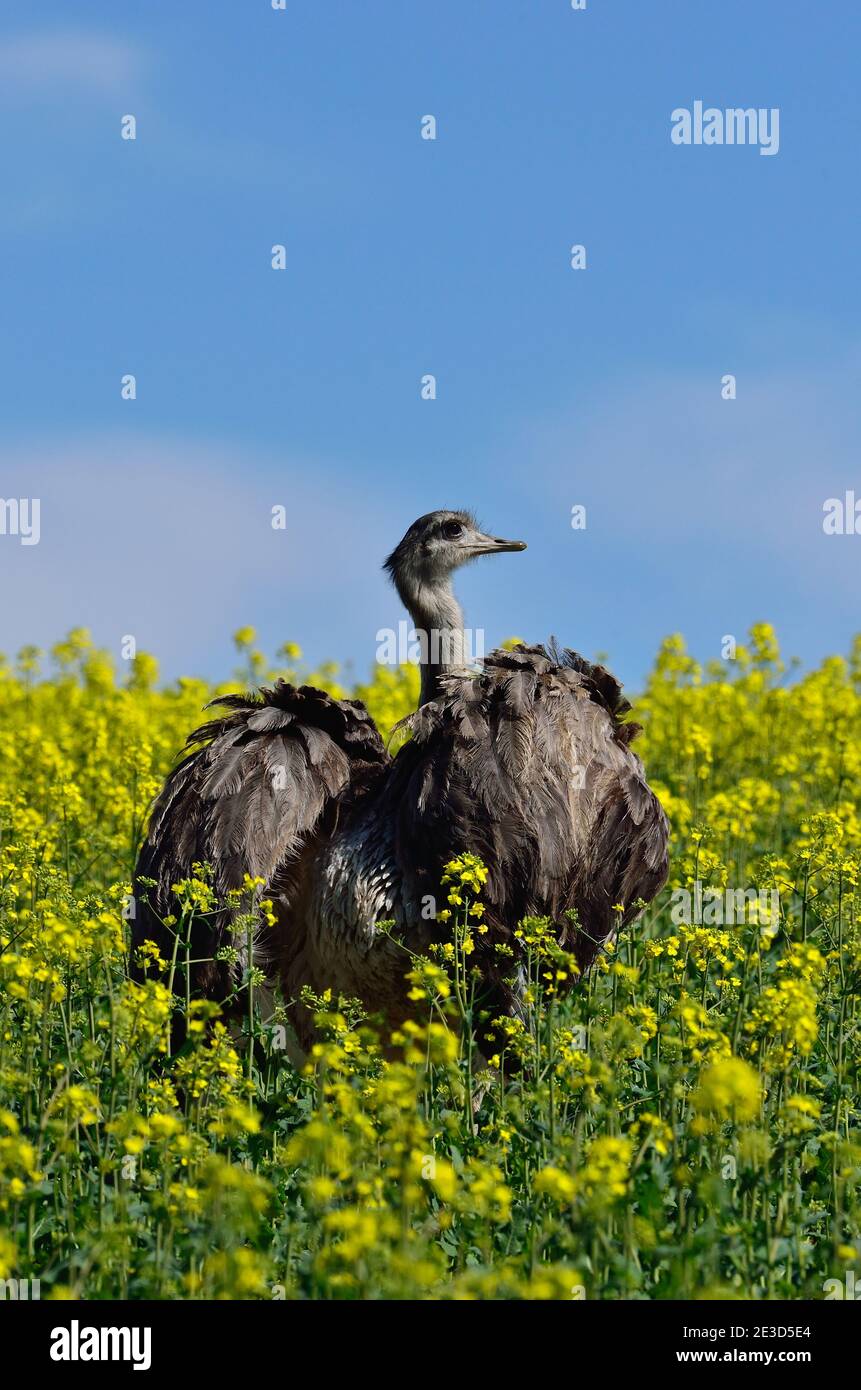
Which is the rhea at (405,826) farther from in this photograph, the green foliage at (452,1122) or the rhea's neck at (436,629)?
the rhea's neck at (436,629)

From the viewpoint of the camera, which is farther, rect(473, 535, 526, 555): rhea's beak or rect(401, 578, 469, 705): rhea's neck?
rect(473, 535, 526, 555): rhea's beak

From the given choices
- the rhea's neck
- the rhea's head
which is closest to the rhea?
the rhea's neck

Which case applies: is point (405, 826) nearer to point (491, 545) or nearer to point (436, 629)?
point (436, 629)

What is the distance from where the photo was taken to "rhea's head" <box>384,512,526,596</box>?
9078 mm

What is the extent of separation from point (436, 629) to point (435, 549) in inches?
21.4

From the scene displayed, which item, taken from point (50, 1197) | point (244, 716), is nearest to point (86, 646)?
point (244, 716)

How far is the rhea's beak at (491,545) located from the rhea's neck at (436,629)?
43 centimetres

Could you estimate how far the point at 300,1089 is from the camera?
745 centimetres

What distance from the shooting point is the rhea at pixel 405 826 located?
7.02 metres

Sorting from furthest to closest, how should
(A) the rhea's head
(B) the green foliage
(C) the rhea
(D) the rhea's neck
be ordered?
(A) the rhea's head, (D) the rhea's neck, (C) the rhea, (B) the green foliage

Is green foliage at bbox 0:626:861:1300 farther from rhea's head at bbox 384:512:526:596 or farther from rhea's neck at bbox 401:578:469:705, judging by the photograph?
rhea's head at bbox 384:512:526:596

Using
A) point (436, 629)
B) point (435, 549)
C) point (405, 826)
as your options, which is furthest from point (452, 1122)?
point (435, 549)

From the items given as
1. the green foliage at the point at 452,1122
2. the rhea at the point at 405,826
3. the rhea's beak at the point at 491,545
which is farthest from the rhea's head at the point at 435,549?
the green foliage at the point at 452,1122
